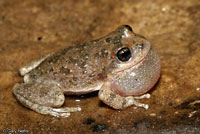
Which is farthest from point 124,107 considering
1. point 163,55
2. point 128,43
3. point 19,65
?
point 19,65

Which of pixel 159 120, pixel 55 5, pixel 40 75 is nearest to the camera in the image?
pixel 159 120

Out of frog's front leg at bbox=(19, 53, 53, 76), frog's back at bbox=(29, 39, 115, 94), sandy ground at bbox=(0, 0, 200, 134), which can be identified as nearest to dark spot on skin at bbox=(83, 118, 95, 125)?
sandy ground at bbox=(0, 0, 200, 134)

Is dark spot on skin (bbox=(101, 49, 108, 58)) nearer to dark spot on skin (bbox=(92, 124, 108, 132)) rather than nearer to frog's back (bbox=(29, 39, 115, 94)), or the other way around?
frog's back (bbox=(29, 39, 115, 94))

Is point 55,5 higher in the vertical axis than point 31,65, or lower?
higher

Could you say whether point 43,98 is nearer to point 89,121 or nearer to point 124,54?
point 89,121

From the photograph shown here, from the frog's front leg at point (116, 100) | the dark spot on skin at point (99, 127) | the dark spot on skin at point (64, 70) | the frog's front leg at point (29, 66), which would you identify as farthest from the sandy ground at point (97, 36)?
the dark spot on skin at point (64, 70)

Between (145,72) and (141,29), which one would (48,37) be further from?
(145,72)

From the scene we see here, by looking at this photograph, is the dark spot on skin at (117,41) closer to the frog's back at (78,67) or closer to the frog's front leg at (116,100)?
the frog's back at (78,67)

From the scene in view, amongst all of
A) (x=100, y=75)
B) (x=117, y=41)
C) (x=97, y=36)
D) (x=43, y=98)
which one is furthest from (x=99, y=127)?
(x=97, y=36)
